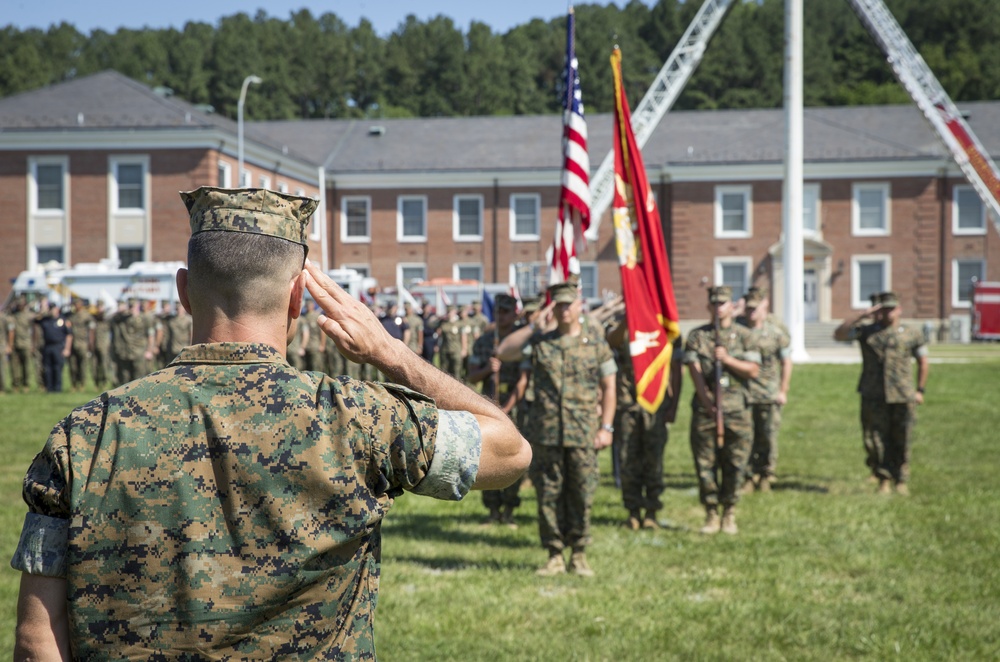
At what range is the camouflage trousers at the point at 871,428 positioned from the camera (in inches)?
495

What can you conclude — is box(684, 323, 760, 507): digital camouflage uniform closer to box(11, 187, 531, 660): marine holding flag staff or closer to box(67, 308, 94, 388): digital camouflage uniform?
box(11, 187, 531, 660): marine holding flag staff

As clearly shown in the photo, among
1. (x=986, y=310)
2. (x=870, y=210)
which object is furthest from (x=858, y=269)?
(x=986, y=310)

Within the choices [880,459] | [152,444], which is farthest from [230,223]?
[880,459]

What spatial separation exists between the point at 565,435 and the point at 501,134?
46173 mm

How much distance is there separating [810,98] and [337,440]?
8229cm

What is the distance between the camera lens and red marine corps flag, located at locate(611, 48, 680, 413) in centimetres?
971

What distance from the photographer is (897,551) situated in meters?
9.25

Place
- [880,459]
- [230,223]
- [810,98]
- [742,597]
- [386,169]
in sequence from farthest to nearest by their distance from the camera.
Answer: [810,98]
[386,169]
[880,459]
[742,597]
[230,223]

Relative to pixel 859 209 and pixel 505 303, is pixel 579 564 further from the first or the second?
pixel 859 209

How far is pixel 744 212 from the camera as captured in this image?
158 feet

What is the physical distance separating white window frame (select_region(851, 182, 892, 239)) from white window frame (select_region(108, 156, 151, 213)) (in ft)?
100

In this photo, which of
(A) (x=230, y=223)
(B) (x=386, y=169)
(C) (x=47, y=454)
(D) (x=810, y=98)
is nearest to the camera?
(C) (x=47, y=454)

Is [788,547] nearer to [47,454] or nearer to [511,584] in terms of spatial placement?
[511,584]

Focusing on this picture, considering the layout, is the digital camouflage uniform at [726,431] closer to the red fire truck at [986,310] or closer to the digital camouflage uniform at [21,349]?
the digital camouflage uniform at [21,349]
